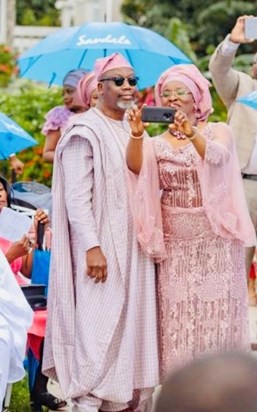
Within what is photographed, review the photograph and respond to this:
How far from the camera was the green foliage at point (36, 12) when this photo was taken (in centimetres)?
3456

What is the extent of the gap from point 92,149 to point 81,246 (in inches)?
18.0

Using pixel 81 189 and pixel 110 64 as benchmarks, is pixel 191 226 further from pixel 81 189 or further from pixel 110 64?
pixel 110 64

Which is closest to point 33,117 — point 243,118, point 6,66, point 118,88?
point 243,118

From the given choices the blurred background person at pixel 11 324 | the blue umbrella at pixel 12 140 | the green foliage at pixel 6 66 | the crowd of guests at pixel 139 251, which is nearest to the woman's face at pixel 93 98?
the blue umbrella at pixel 12 140

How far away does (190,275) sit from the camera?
6414 millimetres

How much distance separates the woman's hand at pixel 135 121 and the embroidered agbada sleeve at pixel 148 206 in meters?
0.20

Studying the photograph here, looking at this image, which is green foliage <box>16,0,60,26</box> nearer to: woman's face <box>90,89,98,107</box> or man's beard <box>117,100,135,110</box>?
woman's face <box>90,89,98,107</box>

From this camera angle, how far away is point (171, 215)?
6.40m

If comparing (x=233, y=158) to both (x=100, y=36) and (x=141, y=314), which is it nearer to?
(x=141, y=314)

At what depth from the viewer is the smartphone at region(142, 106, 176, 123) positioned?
608 cm

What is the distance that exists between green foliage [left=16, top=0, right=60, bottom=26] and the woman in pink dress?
28.1 m

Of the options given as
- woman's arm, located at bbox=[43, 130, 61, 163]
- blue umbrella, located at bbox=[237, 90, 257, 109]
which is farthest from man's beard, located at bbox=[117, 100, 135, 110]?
woman's arm, located at bbox=[43, 130, 61, 163]

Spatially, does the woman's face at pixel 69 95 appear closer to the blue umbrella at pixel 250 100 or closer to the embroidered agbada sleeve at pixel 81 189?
the blue umbrella at pixel 250 100

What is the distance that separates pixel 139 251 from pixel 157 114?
0.71m
